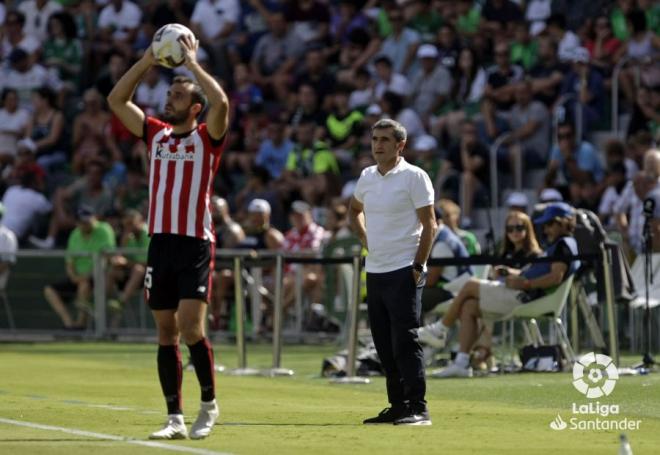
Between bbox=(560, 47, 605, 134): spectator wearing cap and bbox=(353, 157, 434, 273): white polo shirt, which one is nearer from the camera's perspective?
bbox=(353, 157, 434, 273): white polo shirt

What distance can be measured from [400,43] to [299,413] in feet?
50.2

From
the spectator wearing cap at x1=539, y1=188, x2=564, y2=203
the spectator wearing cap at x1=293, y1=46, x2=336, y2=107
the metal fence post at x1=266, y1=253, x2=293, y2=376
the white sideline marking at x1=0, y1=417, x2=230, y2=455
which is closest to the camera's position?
the white sideline marking at x1=0, y1=417, x2=230, y2=455

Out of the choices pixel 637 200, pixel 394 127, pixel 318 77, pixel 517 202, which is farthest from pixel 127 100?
pixel 318 77

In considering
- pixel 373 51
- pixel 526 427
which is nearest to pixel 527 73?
pixel 373 51

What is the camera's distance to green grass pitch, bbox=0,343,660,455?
32.9 feet

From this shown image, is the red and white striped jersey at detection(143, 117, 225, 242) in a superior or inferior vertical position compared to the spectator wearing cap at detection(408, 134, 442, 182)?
inferior

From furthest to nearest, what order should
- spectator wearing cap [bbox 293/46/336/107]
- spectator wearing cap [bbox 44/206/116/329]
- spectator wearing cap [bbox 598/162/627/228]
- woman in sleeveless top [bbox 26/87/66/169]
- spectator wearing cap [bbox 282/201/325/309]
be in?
woman in sleeveless top [bbox 26/87/66/169], spectator wearing cap [bbox 293/46/336/107], spectator wearing cap [bbox 44/206/116/329], spectator wearing cap [bbox 282/201/325/309], spectator wearing cap [bbox 598/162/627/228]

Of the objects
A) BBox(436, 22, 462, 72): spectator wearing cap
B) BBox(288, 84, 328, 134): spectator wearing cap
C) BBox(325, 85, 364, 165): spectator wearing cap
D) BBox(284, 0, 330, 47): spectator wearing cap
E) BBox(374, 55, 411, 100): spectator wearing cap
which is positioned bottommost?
BBox(325, 85, 364, 165): spectator wearing cap

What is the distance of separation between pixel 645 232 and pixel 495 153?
7099mm

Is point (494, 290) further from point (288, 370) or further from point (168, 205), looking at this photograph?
point (168, 205)

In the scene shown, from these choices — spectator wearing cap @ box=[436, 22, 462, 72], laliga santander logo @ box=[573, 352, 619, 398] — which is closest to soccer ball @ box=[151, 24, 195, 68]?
laliga santander logo @ box=[573, 352, 619, 398]

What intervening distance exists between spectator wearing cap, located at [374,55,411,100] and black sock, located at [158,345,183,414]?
52.3 ft

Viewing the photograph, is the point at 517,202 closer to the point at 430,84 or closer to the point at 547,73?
the point at 547,73

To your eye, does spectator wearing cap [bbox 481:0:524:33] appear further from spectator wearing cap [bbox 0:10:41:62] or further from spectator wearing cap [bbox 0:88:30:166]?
spectator wearing cap [bbox 0:10:41:62]
